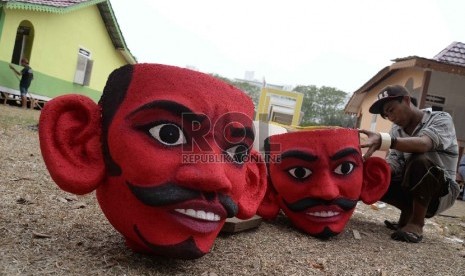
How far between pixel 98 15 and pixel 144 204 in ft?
45.9

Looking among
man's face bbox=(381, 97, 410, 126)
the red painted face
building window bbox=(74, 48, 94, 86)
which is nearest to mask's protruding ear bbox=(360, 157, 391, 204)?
the red painted face

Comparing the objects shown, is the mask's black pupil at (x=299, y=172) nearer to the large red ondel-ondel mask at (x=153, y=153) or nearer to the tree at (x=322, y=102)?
the large red ondel-ondel mask at (x=153, y=153)

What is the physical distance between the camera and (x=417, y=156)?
3654 millimetres

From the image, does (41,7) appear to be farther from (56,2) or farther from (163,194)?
(163,194)

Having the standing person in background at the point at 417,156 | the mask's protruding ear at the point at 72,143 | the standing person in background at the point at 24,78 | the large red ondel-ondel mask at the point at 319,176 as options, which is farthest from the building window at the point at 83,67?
the mask's protruding ear at the point at 72,143

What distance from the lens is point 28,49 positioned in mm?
12734

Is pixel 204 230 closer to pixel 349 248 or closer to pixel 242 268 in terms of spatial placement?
pixel 242 268

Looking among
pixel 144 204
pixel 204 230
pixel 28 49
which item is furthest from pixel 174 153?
pixel 28 49

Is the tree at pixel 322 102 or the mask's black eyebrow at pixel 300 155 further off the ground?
the tree at pixel 322 102

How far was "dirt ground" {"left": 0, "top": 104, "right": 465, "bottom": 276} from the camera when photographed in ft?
6.61

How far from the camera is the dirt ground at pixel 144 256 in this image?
2.01 metres

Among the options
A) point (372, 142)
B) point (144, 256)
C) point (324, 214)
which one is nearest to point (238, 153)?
point (144, 256)

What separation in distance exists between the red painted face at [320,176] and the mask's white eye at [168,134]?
1413 mm

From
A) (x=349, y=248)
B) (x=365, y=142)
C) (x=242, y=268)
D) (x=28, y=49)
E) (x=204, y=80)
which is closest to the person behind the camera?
(x=204, y=80)
